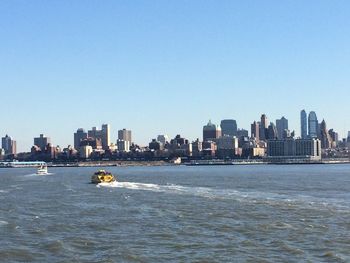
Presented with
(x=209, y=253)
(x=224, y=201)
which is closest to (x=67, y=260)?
(x=209, y=253)

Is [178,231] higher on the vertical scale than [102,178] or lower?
lower

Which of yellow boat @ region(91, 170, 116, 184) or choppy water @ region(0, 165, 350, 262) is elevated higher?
yellow boat @ region(91, 170, 116, 184)

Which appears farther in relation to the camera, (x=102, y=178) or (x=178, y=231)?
(x=102, y=178)

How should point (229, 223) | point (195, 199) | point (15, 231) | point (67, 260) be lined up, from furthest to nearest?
point (195, 199), point (229, 223), point (15, 231), point (67, 260)

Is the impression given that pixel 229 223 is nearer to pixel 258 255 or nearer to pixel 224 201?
pixel 258 255

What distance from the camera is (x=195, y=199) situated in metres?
64.9

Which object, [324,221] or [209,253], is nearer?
[209,253]

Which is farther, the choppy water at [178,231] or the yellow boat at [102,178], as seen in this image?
the yellow boat at [102,178]

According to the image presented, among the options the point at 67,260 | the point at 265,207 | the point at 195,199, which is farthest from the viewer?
the point at 195,199

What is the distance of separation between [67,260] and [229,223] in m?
15.3

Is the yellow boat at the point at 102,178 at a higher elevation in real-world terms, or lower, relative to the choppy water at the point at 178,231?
higher

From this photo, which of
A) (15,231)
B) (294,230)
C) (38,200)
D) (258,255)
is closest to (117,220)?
(15,231)

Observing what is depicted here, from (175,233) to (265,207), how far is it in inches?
683

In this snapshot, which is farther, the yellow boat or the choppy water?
the yellow boat
